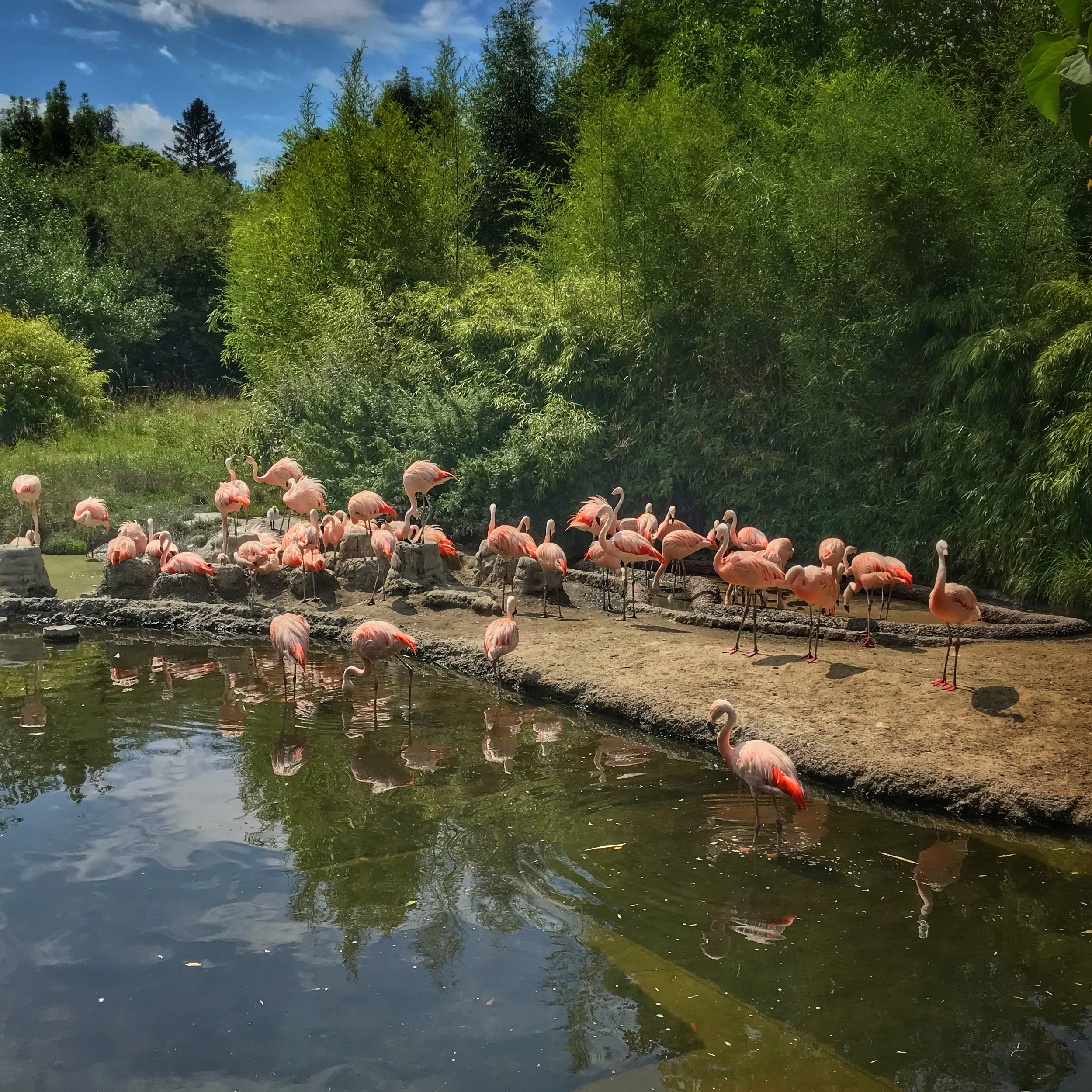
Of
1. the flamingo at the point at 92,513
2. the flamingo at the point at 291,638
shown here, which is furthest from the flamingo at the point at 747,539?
the flamingo at the point at 92,513

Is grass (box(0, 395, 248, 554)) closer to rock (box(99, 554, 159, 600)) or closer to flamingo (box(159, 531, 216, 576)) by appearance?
rock (box(99, 554, 159, 600))

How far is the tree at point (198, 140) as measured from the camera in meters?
36.7

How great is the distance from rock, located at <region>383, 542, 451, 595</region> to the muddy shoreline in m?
0.21

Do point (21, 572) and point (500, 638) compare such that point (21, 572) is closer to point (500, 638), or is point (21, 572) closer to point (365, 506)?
point (365, 506)

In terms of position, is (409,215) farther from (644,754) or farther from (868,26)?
(644,754)

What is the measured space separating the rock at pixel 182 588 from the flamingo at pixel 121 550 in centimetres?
32

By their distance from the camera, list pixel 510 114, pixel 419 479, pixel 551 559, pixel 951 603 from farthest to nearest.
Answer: pixel 510 114
pixel 419 479
pixel 551 559
pixel 951 603

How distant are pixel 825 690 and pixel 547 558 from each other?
8.89 feet

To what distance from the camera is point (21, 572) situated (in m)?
8.89

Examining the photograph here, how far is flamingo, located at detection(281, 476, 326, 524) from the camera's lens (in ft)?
30.2

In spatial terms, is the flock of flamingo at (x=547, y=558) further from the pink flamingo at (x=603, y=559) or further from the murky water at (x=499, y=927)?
the murky water at (x=499, y=927)

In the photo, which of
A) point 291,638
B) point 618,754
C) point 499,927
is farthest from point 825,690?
point 291,638

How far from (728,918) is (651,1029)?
2.56 ft

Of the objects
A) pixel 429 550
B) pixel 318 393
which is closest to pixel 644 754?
pixel 429 550
